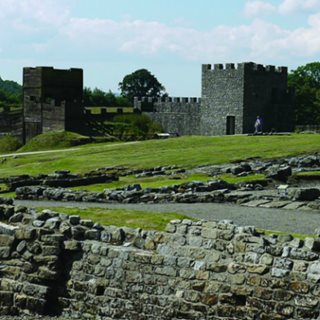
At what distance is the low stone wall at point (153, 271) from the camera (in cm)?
1487

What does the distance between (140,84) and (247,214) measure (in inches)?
5237

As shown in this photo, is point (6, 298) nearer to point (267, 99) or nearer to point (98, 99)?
point (267, 99)

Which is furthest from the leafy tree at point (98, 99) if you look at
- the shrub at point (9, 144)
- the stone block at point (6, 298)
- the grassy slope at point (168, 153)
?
the stone block at point (6, 298)

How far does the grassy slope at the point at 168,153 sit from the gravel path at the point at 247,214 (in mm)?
15957

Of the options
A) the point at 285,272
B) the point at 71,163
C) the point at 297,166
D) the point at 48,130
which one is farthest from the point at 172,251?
the point at 48,130

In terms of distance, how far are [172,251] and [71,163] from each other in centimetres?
3697

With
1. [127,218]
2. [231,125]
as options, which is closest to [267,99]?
[231,125]

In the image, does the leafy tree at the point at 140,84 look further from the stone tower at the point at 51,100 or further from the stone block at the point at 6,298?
the stone block at the point at 6,298

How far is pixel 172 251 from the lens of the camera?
1633 centimetres

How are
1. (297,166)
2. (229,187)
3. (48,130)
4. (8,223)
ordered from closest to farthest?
(8,223)
(229,187)
(297,166)
(48,130)

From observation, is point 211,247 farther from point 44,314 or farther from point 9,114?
point 9,114

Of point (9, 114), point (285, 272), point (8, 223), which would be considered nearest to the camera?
point (285, 272)

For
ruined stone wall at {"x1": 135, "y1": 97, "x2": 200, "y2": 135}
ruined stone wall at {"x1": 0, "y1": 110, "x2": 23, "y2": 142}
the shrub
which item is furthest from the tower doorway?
ruined stone wall at {"x1": 0, "y1": 110, "x2": 23, "y2": 142}

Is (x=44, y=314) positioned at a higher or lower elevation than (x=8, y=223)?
lower
